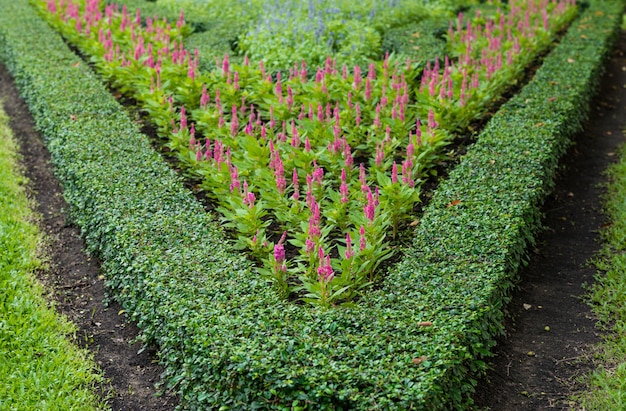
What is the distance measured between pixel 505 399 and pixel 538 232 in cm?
233

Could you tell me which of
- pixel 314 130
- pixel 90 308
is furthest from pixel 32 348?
pixel 314 130

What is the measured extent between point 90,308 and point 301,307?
6.08 ft

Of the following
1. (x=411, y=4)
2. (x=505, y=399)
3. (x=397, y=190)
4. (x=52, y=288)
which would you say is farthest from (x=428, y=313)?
(x=411, y=4)

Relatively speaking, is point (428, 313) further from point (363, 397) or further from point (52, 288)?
point (52, 288)

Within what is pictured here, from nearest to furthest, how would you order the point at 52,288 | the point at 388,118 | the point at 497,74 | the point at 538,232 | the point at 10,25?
the point at 52,288, the point at 538,232, the point at 388,118, the point at 497,74, the point at 10,25

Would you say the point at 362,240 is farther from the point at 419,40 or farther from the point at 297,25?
the point at 419,40

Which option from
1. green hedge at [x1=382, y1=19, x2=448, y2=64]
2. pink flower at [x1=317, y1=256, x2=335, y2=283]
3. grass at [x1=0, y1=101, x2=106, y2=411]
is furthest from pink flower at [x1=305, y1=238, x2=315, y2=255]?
green hedge at [x1=382, y1=19, x2=448, y2=64]

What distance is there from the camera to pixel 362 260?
5.70m

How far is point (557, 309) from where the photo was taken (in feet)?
19.8

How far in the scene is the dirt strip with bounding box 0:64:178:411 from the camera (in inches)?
203

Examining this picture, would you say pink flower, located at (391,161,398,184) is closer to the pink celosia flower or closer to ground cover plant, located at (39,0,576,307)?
ground cover plant, located at (39,0,576,307)

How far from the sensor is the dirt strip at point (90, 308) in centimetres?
515

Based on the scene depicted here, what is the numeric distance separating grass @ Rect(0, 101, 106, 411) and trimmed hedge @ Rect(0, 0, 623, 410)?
0.47m

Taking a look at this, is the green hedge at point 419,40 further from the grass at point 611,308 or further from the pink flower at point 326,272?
the pink flower at point 326,272
